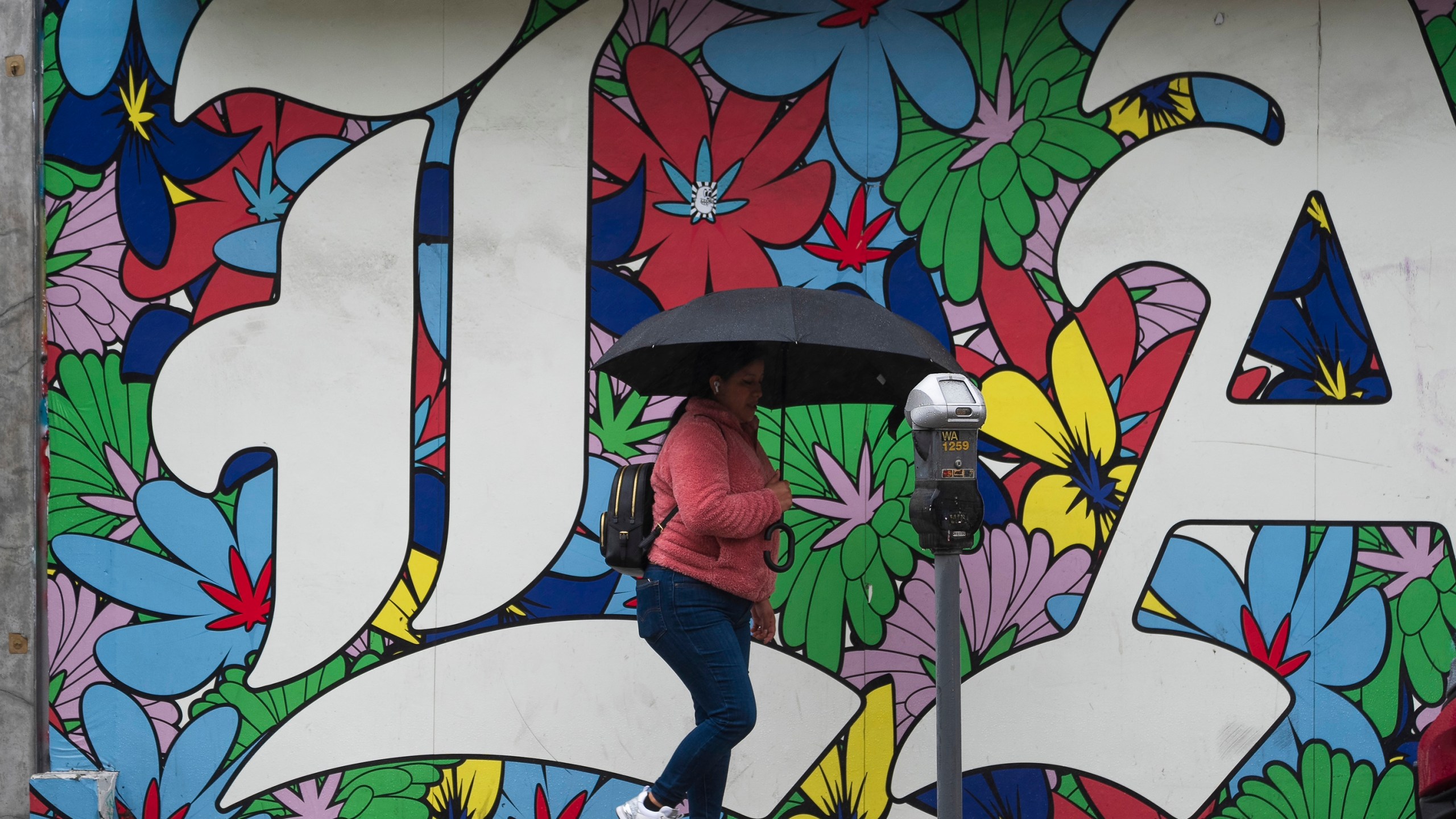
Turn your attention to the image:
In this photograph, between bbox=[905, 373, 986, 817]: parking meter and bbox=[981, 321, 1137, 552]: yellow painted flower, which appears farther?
bbox=[981, 321, 1137, 552]: yellow painted flower

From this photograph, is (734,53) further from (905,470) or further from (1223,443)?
(1223,443)

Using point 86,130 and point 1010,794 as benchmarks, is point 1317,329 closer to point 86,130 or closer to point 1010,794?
point 1010,794

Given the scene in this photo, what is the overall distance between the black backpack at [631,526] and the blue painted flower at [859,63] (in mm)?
1516

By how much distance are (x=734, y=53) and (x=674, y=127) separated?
1.17 feet

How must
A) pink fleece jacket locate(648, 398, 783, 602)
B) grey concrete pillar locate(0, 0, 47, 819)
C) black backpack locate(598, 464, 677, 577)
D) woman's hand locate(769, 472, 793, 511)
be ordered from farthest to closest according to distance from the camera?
grey concrete pillar locate(0, 0, 47, 819), woman's hand locate(769, 472, 793, 511), black backpack locate(598, 464, 677, 577), pink fleece jacket locate(648, 398, 783, 602)

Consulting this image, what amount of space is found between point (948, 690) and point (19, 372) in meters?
3.46

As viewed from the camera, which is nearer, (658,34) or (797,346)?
(797,346)

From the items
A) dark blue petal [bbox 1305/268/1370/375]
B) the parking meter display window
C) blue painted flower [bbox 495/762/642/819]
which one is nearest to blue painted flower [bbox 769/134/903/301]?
the parking meter display window

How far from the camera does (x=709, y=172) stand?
4188 millimetres

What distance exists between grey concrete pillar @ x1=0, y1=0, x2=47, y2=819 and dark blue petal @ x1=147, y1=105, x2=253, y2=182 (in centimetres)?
43

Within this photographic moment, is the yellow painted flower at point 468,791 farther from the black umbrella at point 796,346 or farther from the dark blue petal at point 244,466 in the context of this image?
the black umbrella at point 796,346

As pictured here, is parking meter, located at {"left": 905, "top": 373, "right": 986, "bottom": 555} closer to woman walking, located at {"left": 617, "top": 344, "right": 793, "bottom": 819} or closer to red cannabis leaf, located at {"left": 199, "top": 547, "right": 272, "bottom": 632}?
woman walking, located at {"left": 617, "top": 344, "right": 793, "bottom": 819}

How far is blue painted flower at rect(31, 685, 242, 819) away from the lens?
4164 millimetres

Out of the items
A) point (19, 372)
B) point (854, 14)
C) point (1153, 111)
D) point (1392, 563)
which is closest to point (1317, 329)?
point (1392, 563)
